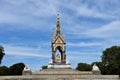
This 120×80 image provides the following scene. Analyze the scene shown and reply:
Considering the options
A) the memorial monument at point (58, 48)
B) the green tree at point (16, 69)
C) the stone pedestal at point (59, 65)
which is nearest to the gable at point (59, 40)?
the memorial monument at point (58, 48)

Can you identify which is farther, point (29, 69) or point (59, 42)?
point (59, 42)

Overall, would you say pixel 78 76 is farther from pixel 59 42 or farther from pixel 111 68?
pixel 111 68

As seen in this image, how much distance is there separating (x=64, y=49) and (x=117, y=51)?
86.3 feet

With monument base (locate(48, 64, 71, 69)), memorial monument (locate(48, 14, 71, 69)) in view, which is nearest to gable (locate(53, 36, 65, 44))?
memorial monument (locate(48, 14, 71, 69))

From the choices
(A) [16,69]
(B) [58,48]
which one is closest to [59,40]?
(B) [58,48]

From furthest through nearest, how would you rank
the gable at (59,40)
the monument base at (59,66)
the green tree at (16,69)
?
the green tree at (16,69) → the gable at (59,40) → the monument base at (59,66)

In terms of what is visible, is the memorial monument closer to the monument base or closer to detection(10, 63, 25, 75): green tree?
the monument base

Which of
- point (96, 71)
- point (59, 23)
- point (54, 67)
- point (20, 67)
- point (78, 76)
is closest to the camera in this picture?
point (78, 76)

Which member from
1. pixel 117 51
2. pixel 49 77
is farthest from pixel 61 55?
pixel 117 51

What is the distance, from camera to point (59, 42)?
199 ft

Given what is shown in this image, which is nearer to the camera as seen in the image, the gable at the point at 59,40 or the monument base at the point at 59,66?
the monument base at the point at 59,66

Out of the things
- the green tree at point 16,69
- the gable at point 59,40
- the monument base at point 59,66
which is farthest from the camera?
the green tree at point 16,69

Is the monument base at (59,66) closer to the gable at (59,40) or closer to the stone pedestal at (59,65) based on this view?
the stone pedestal at (59,65)

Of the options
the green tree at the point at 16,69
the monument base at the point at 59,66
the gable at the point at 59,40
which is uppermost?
the gable at the point at 59,40
